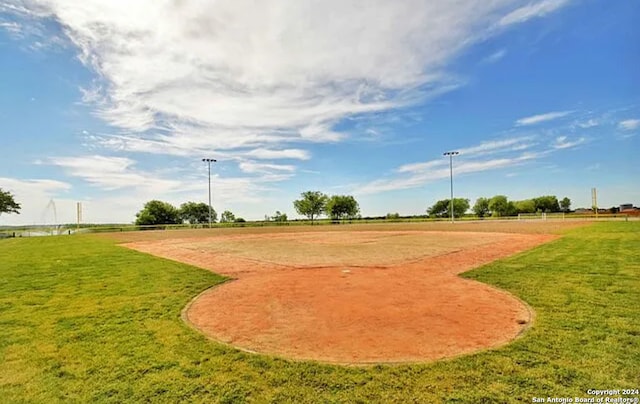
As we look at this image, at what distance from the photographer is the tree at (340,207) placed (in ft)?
325

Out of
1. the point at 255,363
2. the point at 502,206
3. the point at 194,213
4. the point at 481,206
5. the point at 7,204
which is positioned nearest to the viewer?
the point at 255,363

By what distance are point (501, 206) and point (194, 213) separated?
98812 mm

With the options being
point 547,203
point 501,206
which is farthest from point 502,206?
point 547,203

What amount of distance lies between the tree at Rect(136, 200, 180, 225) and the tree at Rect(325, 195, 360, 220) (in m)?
43.1

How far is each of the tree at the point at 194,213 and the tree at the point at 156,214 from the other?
6.59 metres

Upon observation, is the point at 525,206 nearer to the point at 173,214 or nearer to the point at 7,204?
the point at 173,214

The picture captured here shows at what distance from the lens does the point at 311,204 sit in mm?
97125

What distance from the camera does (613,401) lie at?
3154mm

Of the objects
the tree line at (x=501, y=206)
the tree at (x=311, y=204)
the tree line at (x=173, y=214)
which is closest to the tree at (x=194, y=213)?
the tree line at (x=173, y=214)

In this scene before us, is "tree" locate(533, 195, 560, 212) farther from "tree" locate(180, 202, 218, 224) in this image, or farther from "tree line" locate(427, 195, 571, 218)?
"tree" locate(180, 202, 218, 224)

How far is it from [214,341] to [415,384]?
280 centimetres

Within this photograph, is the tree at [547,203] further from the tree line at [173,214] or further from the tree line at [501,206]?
the tree line at [173,214]

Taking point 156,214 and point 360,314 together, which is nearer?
point 360,314

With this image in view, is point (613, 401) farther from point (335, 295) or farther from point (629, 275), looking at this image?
point (629, 275)
